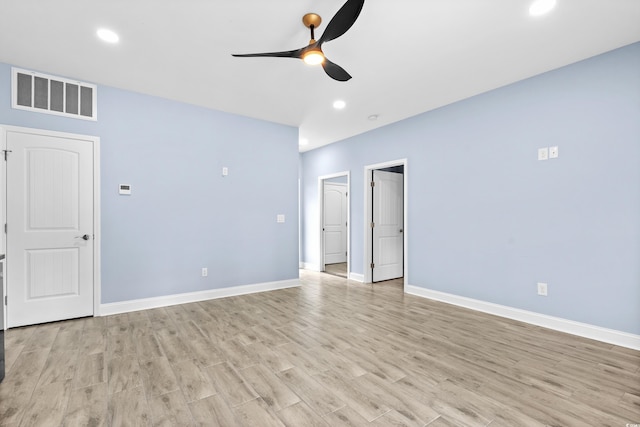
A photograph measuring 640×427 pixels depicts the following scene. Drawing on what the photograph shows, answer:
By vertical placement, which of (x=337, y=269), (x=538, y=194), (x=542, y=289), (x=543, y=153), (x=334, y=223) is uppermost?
(x=543, y=153)

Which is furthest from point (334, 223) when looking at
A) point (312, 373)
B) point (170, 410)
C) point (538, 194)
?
point (170, 410)

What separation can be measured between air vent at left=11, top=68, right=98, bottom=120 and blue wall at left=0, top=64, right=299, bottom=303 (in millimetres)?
77

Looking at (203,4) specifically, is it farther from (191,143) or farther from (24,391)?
(24,391)

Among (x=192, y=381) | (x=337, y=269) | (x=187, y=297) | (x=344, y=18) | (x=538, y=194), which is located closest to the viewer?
(x=344, y=18)

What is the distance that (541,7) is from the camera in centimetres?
229

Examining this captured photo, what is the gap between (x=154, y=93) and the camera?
3930 millimetres

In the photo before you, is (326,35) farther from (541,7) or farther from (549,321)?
(549,321)

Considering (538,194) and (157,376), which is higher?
(538,194)

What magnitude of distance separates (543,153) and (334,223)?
483 centimetres

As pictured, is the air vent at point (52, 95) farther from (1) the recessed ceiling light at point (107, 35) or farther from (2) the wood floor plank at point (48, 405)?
(2) the wood floor plank at point (48, 405)

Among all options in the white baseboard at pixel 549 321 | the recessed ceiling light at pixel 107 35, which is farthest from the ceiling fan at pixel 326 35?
the white baseboard at pixel 549 321

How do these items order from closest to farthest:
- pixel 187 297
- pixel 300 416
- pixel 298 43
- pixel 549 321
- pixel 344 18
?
pixel 300 416 < pixel 344 18 < pixel 298 43 < pixel 549 321 < pixel 187 297

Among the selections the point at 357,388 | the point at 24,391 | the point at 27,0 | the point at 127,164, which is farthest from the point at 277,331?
the point at 27,0

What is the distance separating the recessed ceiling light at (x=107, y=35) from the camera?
2625 mm
